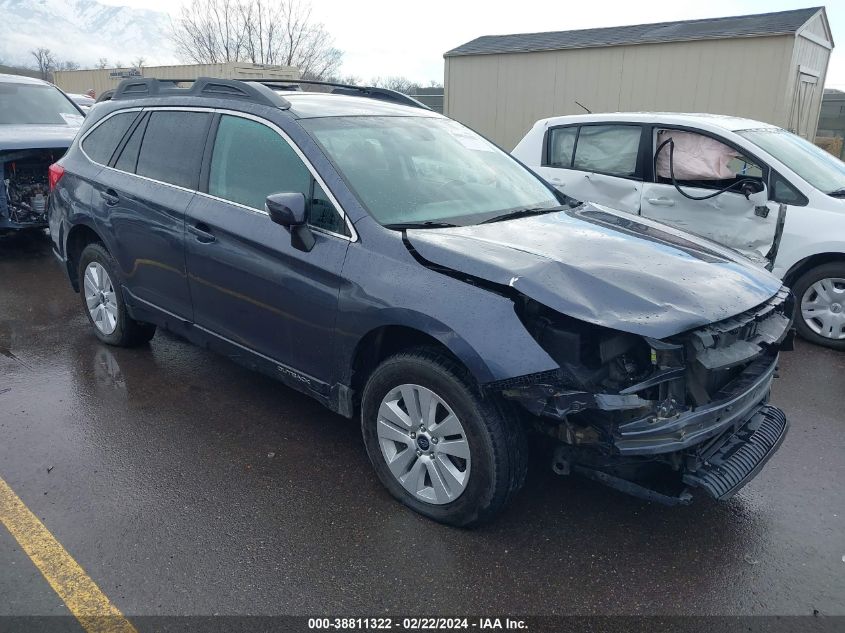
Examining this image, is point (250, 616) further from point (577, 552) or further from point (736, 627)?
point (736, 627)

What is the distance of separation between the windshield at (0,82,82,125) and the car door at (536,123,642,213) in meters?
6.64

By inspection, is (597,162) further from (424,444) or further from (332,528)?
(332,528)

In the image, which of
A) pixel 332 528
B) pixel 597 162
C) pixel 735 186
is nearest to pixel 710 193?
pixel 735 186

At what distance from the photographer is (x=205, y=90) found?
4117 mm

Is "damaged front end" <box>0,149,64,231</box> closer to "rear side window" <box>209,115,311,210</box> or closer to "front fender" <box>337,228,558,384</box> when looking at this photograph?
"rear side window" <box>209,115,311,210</box>

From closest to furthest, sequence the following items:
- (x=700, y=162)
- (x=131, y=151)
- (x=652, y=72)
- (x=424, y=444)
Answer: (x=424, y=444) → (x=131, y=151) → (x=700, y=162) → (x=652, y=72)

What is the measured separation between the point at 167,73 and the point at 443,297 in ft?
80.6

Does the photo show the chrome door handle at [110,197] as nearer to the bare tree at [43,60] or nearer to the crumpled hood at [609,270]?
the crumpled hood at [609,270]

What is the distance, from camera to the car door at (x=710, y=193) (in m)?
5.43

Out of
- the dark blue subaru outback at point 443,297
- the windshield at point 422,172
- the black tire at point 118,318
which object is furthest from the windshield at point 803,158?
the black tire at point 118,318

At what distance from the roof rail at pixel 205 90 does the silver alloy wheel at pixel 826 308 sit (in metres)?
4.33

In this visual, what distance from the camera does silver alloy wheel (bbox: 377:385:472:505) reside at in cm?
287

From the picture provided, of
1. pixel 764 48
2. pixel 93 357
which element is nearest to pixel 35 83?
pixel 93 357

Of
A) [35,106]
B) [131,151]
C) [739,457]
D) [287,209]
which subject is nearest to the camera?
[739,457]
